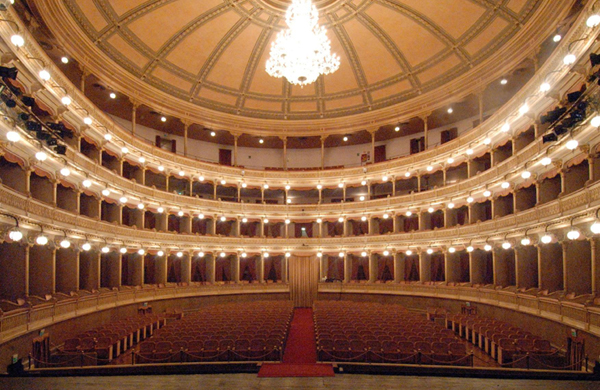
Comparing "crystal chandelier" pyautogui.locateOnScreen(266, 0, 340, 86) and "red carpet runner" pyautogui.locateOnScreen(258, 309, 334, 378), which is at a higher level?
"crystal chandelier" pyautogui.locateOnScreen(266, 0, 340, 86)

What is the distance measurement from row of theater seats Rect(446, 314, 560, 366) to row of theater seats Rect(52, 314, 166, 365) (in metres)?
12.5

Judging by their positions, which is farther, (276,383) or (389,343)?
(389,343)

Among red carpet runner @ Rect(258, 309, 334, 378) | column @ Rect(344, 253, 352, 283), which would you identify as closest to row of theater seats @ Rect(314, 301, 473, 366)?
red carpet runner @ Rect(258, 309, 334, 378)

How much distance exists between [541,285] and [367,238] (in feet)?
48.9

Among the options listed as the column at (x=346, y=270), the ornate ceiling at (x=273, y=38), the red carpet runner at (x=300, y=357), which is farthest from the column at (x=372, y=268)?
the ornate ceiling at (x=273, y=38)

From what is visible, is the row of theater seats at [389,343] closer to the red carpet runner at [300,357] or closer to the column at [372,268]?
→ the red carpet runner at [300,357]

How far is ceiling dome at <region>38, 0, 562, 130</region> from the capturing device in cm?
2383

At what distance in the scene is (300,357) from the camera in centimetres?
1453

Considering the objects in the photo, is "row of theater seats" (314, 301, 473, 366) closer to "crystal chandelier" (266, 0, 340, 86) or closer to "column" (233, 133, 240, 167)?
"crystal chandelier" (266, 0, 340, 86)

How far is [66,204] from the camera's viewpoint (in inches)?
811

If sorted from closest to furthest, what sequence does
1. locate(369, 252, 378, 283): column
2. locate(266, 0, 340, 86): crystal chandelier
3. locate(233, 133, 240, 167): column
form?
locate(266, 0, 340, 86): crystal chandelier → locate(369, 252, 378, 283): column → locate(233, 133, 240, 167): column

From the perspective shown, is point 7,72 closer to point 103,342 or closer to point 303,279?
point 103,342

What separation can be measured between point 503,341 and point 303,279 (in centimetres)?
2080

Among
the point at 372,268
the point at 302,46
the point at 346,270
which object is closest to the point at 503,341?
the point at 302,46
